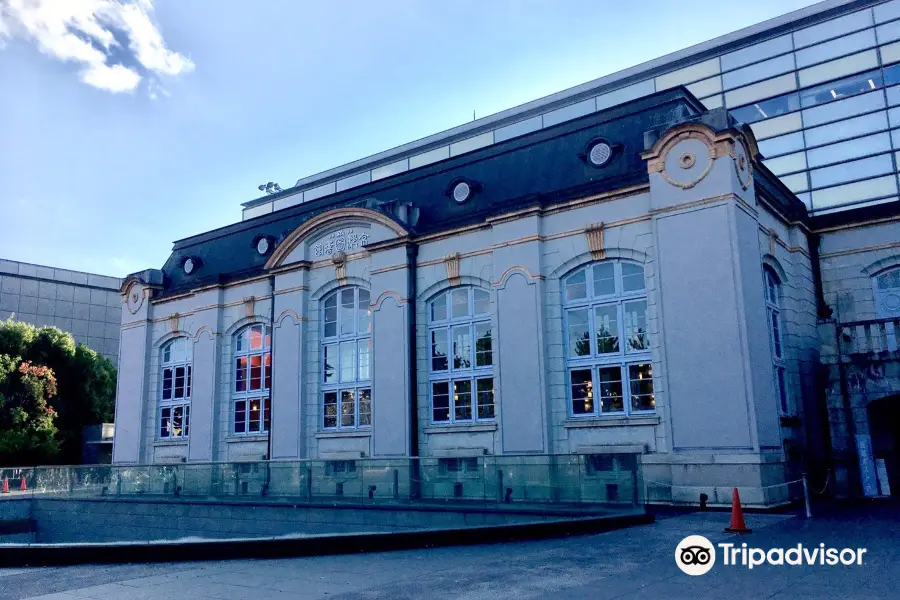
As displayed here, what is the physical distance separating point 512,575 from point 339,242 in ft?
60.8

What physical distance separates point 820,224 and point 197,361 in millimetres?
22926

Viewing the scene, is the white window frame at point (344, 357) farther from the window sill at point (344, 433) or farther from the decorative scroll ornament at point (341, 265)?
the decorative scroll ornament at point (341, 265)

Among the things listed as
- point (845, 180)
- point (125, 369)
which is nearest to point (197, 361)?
point (125, 369)

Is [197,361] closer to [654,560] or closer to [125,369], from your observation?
[125,369]

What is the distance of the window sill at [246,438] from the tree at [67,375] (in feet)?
55.9

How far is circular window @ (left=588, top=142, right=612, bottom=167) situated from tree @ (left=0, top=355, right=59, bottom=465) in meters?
31.4

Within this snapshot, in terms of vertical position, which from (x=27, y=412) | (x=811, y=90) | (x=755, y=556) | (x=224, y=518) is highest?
(x=811, y=90)

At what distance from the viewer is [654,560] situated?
9750 mm

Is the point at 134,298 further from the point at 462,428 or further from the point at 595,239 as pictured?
the point at 595,239

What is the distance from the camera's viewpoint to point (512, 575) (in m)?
8.91

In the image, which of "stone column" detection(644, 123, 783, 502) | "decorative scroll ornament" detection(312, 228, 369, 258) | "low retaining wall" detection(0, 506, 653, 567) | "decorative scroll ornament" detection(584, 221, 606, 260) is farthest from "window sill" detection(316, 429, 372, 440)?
"low retaining wall" detection(0, 506, 653, 567)

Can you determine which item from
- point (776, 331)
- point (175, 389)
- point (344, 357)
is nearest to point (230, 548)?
point (344, 357)

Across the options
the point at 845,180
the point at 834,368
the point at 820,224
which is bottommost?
the point at 834,368

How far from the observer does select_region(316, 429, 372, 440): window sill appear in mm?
24109
